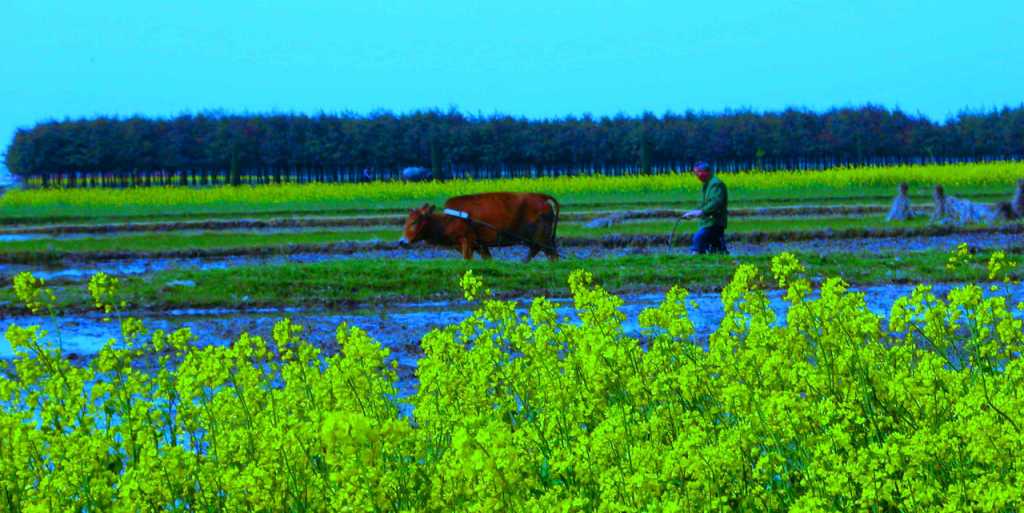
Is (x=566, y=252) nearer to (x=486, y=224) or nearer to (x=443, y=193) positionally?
(x=486, y=224)

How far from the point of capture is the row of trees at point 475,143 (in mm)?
74750

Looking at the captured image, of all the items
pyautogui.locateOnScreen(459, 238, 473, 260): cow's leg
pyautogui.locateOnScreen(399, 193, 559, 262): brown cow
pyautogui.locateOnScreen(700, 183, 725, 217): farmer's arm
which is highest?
pyautogui.locateOnScreen(700, 183, 725, 217): farmer's arm

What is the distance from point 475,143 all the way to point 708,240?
58657 mm

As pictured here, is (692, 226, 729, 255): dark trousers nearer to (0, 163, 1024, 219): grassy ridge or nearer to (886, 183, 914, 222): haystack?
(886, 183, 914, 222): haystack

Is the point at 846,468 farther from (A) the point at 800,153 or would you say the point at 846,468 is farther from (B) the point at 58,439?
(A) the point at 800,153

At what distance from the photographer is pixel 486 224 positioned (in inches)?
740

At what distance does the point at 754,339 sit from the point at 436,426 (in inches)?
57.9

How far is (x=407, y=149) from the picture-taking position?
3034 inches

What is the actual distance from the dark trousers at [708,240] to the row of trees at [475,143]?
54569 millimetres

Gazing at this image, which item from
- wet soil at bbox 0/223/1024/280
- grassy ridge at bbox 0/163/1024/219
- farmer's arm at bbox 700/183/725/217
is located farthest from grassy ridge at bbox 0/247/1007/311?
grassy ridge at bbox 0/163/1024/219

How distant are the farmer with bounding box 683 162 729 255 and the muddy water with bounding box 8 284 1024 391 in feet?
7.66

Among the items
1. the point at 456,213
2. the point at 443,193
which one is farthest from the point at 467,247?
the point at 443,193

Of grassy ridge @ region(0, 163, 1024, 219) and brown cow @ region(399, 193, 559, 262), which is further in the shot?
grassy ridge @ region(0, 163, 1024, 219)

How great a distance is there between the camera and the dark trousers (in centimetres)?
1839
